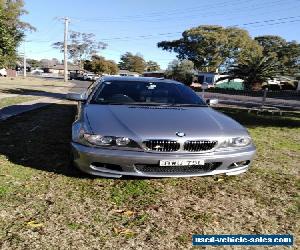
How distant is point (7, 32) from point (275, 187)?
1615cm

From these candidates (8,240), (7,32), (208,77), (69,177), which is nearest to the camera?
(8,240)

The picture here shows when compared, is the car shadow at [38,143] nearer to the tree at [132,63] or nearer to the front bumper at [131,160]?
the front bumper at [131,160]

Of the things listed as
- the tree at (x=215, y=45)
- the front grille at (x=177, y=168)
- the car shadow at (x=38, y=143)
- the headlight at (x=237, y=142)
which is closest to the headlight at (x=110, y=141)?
the front grille at (x=177, y=168)

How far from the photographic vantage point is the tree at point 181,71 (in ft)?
191

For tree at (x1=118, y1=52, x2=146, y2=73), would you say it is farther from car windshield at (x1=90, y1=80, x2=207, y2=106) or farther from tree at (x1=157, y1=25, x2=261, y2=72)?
car windshield at (x1=90, y1=80, x2=207, y2=106)

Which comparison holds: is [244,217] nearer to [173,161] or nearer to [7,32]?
[173,161]

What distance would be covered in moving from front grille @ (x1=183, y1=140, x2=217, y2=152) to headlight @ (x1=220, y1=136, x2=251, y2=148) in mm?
146

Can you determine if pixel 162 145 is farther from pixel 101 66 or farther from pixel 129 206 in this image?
pixel 101 66

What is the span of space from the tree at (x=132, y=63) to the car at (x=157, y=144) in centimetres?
12521

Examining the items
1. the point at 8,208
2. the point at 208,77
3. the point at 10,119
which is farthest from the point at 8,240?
the point at 208,77

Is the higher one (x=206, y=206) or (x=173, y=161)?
(x=173, y=161)

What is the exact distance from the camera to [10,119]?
9.38m

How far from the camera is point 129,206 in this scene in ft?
12.9

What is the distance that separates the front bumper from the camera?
13.5ft
